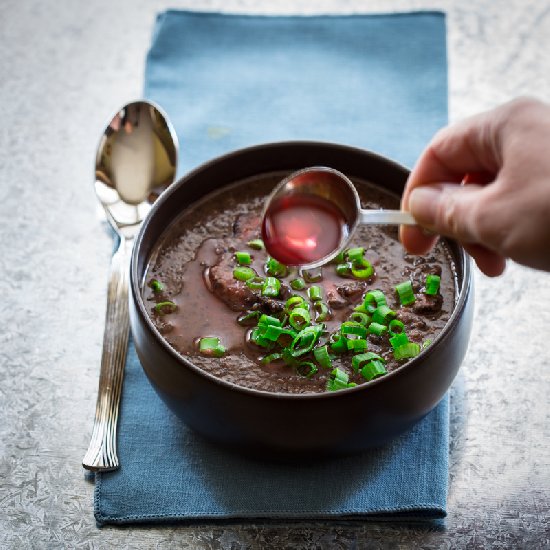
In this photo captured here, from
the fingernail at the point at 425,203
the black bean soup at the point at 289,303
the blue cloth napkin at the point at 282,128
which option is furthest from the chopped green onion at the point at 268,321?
the fingernail at the point at 425,203

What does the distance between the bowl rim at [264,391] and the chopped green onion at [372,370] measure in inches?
3.1

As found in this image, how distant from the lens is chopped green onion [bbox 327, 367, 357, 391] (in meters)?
2.11

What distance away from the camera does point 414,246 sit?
2.24 metres

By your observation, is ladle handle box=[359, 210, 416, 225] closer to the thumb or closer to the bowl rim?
the thumb

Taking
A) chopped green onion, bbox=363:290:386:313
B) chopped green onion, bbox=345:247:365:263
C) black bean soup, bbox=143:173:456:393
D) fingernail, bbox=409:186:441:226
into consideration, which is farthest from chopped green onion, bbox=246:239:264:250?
fingernail, bbox=409:186:441:226

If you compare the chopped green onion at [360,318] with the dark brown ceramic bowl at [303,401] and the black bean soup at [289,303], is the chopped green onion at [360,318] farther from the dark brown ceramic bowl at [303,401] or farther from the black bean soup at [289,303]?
the dark brown ceramic bowl at [303,401]

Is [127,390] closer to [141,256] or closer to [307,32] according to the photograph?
[141,256]

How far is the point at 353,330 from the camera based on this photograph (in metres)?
2.21

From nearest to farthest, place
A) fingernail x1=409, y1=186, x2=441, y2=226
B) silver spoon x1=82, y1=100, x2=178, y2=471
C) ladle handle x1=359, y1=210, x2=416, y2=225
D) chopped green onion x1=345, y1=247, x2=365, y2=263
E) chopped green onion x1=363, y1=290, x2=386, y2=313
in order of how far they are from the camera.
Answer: fingernail x1=409, y1=186, x2=441, y2=226
ladle handle x1=359, y1=210, x2=416, y2=225
chopped green onion x1=363, y1=290, x2=386, y2=313
chopped green onion x1=345, y1=247, x2=365, y2=263
silver spoon x1=82, y1=100, x2=178, y2=471

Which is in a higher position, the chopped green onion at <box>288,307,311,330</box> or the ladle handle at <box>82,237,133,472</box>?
the chopped green onion at <box>288,307,311,330</box>

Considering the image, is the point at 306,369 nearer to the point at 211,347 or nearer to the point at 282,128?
the point at 211,347

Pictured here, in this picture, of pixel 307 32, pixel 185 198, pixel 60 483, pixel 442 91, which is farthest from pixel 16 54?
pixel 60 483

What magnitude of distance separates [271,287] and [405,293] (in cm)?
32

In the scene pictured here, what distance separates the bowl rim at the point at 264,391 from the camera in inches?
77.5
